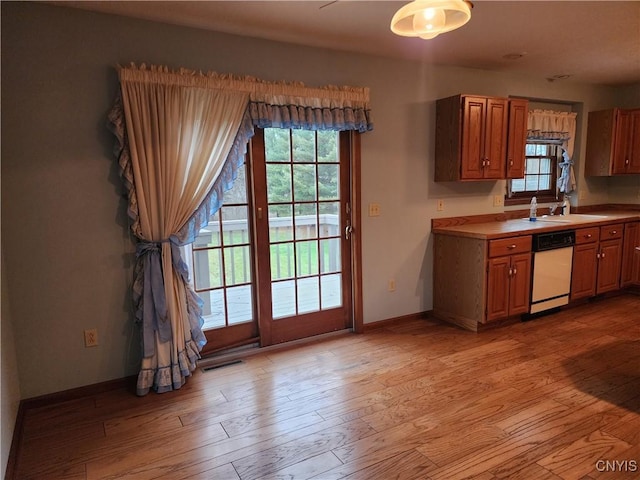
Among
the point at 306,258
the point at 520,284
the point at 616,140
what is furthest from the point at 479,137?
the point at 616,140

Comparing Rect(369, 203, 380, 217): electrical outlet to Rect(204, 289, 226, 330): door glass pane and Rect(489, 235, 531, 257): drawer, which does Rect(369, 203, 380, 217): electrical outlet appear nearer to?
Rect(489, 235, 531, 257): drawer

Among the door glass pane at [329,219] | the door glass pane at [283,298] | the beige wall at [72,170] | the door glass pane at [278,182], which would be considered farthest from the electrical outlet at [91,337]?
the door glass pane at [329,219]

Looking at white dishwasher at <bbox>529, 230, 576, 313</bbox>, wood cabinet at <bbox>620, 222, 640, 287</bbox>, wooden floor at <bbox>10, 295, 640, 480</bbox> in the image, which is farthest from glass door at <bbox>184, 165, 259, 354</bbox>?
wood cabinet at <bbox>620, 222, 640, 287</bbox>

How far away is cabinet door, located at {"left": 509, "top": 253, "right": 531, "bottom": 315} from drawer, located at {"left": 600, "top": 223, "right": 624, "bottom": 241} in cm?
125

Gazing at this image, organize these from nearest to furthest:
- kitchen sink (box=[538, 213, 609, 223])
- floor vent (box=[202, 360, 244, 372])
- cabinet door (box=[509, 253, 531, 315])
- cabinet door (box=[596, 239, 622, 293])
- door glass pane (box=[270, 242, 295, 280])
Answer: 1. floor vent (box=[202, 360, 244, 372])
2. door glass pane (box=[270, 242, 295, 280])
3. cabinet door (box=[509, 253, 531, 315])
4. kitchen sink (box=[538, 213, 609, 223])
5. cabinet door (box=[596, 239, 622, 293])

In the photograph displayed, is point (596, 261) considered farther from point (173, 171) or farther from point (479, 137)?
point (173, 171)

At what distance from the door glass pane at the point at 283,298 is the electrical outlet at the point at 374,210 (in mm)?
933

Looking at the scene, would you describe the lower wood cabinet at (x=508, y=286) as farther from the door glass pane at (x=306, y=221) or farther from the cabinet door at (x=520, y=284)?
the door glass pane at (x=306, y=221)

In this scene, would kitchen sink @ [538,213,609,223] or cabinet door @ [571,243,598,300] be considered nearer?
cabinet door @ [571,243,598,300]

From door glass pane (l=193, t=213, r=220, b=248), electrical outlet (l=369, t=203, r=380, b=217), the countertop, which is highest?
electrical outlet (l=369, t=203, r=380, b=217)

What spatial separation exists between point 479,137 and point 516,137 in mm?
486

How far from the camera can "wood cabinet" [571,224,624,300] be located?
424 cm

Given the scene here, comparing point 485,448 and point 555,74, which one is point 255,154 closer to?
point 485,448

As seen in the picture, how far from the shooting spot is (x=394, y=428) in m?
2.32
